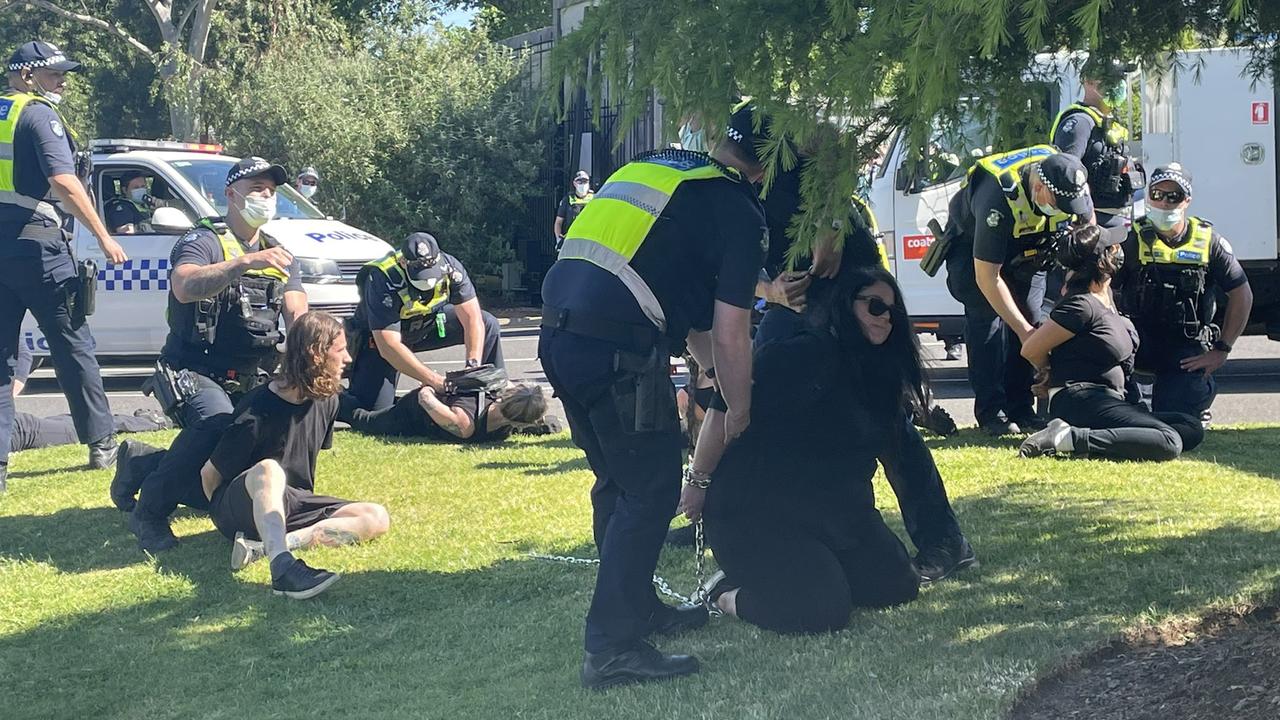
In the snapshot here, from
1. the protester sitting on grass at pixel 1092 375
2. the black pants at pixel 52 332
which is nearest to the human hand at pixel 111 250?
the black pants at pixel 52 332

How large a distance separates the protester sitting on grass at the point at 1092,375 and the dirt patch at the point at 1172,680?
2.62 metres

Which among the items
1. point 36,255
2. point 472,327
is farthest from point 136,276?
point 36,255

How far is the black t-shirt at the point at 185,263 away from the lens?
6.31 metres

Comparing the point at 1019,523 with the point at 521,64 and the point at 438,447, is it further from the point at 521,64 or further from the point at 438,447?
the point at 521,64

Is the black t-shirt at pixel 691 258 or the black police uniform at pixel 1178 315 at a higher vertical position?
the black t-shirt at pixel 691 258

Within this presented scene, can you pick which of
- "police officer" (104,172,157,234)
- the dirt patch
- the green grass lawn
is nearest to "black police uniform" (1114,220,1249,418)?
the green grass lawn

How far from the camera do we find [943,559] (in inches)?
182

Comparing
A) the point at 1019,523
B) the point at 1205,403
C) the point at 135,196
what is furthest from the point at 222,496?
the point at 135,196

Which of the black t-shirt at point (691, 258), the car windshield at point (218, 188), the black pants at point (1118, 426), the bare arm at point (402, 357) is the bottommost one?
the black pants at point (1118, 426)

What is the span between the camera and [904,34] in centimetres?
256

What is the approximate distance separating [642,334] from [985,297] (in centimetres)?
384

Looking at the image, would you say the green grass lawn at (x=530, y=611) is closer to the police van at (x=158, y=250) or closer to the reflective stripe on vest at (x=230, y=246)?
the reflective stripe on vest at (x=230, y=246)

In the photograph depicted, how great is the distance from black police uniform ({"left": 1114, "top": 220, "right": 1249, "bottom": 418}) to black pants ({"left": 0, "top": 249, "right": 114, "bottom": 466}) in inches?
223

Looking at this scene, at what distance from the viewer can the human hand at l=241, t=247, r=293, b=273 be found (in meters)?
6.11
